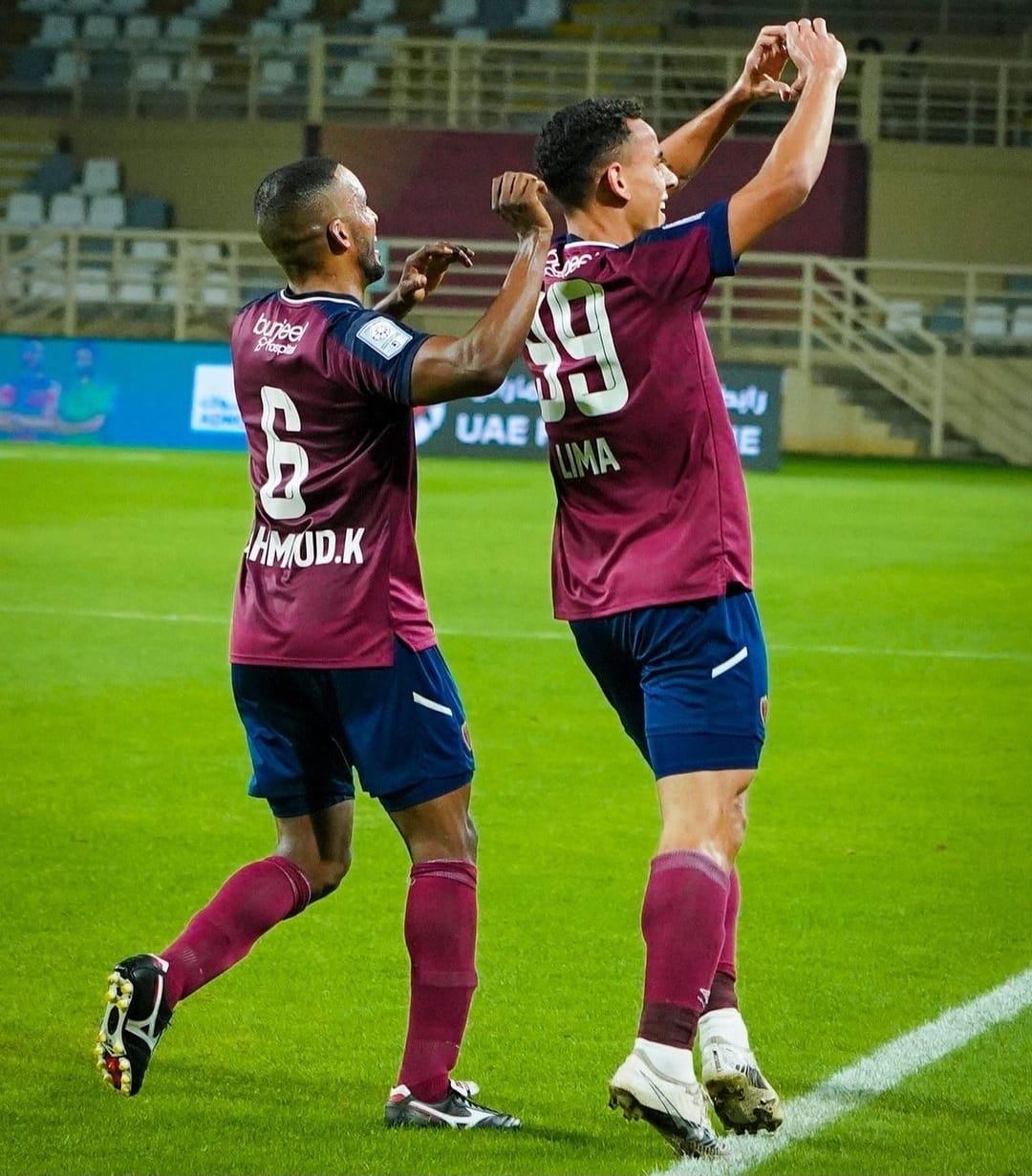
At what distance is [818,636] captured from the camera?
35.5ft

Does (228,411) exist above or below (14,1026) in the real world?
below

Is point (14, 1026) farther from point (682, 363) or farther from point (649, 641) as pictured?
point (682, 363)

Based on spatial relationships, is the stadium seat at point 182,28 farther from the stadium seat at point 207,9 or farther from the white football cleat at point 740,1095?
the white football cleat at point 740,1095

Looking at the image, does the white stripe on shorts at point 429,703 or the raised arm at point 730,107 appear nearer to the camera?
the white stripe on shorts at point 429,703

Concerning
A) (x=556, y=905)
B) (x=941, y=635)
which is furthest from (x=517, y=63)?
(x=556, y=905)

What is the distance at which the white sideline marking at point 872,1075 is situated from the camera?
3844 millimetres

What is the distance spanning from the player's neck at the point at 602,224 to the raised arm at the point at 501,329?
0.62 ft

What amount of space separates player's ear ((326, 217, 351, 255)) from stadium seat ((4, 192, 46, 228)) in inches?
1075

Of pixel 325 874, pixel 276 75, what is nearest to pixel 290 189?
pixel 325 874

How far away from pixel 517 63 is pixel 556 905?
88.4 feet

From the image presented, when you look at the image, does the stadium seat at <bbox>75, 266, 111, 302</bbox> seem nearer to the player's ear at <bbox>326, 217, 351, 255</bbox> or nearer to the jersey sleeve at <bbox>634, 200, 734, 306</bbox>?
the player's ear at <bbox>326, 217, 351, 255</bbox>

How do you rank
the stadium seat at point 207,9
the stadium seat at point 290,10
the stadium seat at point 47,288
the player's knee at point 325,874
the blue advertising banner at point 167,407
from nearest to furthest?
1. the player's knee at point 325,874
2. the blue advertising banner at point 167,407
3. the stadium seat at point 47,288
4. the stadium seat at point 290,10
5. the stadium seat at point 207,9

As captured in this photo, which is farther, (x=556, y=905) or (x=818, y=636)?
(x=818, y=636)

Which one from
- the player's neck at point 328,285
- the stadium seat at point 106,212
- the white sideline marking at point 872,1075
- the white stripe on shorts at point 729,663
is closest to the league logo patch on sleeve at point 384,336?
the player's neck at point 328,285
